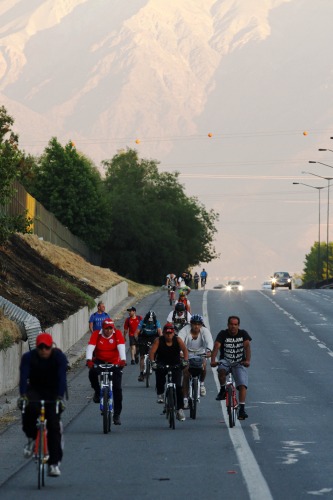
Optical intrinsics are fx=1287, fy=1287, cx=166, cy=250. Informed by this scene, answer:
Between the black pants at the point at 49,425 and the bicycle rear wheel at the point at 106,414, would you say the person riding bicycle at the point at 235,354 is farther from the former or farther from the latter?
the black pants at the point at 49,425

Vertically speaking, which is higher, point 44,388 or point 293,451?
point 44,388

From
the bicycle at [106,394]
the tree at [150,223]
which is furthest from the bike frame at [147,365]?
the tree at [150,223]

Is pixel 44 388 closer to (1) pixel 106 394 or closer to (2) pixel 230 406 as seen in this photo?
(1) pixel 106 394

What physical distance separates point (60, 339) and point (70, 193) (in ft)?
254

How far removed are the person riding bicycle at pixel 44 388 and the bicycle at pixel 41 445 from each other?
56 millimetres

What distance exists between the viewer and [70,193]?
373 ft

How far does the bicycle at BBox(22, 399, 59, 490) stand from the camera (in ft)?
46.4

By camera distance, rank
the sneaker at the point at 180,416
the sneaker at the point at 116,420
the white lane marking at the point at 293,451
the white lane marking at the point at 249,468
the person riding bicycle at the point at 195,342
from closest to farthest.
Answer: the white lane marking at the point at 249,468 < the white lane marking at the point at 293,451 < the sneaker at the point at 116,420 < the sneaker at the point at 180,416 < the person riding bicycle at the point at 195,342

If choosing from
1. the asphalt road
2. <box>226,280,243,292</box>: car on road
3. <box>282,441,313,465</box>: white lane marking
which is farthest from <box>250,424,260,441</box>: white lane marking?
<box>226,280,243,292</box>: car on road

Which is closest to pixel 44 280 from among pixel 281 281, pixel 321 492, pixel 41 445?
pixel 41 445

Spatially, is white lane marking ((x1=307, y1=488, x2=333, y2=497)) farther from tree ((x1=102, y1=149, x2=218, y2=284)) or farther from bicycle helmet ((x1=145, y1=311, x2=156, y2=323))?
tree ((x1=102, y1=149, x2=218, y2=284))

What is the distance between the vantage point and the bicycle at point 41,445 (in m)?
14.1

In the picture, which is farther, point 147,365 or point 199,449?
point 147,365

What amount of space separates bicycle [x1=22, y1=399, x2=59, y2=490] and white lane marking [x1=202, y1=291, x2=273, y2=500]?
2.27 metres
